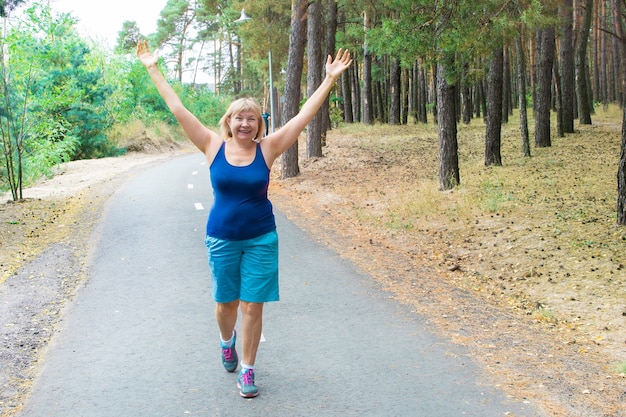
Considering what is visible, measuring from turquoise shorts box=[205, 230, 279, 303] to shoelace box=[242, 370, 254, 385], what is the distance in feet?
1.77

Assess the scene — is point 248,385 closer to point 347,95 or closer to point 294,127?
point 294,127

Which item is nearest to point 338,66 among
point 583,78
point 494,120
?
point 494,120

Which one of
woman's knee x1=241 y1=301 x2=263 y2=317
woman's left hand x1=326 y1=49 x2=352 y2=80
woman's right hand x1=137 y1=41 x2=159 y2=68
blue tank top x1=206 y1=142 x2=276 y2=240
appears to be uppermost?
woman's right hand x1=137 y1=41 x2=159 y2=68

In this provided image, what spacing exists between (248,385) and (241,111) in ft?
6.45

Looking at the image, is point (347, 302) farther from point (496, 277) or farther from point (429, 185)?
point (429, 185)

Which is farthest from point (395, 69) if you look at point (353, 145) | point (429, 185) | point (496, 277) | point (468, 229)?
point (496, 277)

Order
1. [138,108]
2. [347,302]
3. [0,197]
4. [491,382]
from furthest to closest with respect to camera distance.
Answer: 1. [138,108]
2. [0,197]
3. [347,302]
4. [491,382]

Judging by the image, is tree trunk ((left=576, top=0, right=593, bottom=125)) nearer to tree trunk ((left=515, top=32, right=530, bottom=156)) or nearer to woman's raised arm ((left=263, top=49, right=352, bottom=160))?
tree trunk ((left=515, top=32, right=530, bottom=156))

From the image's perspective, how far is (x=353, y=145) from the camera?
28.3 m

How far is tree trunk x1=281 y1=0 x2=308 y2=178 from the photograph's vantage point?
20.6 meters

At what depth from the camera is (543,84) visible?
76.1 feet

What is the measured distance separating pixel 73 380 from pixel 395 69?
3275 cm

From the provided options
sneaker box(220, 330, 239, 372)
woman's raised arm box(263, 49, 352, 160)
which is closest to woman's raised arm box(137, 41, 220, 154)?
woman's raised arm box(263, 49, 352, 160)

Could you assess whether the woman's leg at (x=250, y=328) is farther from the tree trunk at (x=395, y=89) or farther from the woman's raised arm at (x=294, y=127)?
the tree trunk at (x=395, y=89)
